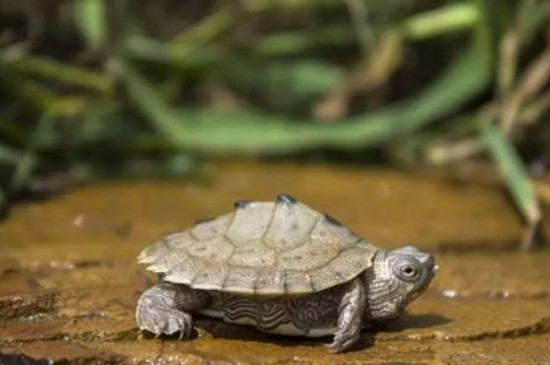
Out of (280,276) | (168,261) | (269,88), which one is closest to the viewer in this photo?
(280,276)

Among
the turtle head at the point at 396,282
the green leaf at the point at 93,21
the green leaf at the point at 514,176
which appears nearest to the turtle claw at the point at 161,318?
the turtle head at the point at 396,282

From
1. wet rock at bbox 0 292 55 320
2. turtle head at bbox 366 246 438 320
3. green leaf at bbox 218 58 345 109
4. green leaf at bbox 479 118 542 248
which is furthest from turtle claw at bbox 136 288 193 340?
green leaf at bbox 218 58 345 109

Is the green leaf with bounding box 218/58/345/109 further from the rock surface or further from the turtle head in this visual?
the turtle head

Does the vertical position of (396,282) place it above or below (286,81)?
below

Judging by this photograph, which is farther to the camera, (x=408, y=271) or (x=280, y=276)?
(x=408, y=271)

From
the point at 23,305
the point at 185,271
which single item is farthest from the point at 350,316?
the point at 23,305

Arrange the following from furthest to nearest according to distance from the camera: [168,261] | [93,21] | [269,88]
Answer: [269,88] < [93,21] < [168,261]

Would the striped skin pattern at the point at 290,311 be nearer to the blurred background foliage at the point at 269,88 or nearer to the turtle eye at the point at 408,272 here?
the turtle eye at the point at 408,272

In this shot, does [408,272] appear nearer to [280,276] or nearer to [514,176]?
[280,276]
